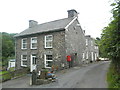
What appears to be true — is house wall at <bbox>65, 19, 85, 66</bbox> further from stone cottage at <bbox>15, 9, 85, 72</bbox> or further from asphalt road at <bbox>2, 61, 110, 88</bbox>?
asphalt road at <bbox>2, 61, 110, 88</bbox>

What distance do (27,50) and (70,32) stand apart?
7507 millimetres

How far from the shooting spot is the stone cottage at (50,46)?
1265 cm

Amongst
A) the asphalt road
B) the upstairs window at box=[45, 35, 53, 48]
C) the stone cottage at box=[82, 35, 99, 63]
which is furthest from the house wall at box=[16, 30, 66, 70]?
the stone cottage at box=[82, 35, 99, 63]

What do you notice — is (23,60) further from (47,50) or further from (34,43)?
(47,50)

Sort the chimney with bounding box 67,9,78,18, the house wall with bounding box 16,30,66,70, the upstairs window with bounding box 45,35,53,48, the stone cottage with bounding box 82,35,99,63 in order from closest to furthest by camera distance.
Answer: the house wall with bounding box 16,30,66,70, the upstairs window with bounding box 45,35,53,48, the chimney with bounding box 67,9,78,18, the stone cottage with bounding box 82,35,99,63

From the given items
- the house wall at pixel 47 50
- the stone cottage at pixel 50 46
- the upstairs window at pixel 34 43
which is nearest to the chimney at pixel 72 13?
the stone cottage at pixel 50 46

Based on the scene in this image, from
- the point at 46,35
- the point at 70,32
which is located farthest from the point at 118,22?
the point at 46,35

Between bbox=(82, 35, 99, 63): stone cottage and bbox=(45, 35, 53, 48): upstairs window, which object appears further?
bbox=(82, 35, 99, 63): stone cottage

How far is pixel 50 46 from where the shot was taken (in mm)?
13586

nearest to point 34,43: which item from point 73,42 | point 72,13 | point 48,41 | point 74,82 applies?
point 48,41

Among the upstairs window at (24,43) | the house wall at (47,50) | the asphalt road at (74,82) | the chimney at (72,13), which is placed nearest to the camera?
the asphalt road at (74,82)

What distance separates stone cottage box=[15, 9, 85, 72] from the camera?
12648 mm

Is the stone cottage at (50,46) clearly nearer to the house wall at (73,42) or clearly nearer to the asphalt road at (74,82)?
the house wall at (73,42)

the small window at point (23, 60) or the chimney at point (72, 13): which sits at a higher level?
the chimney at point (72, 13)
